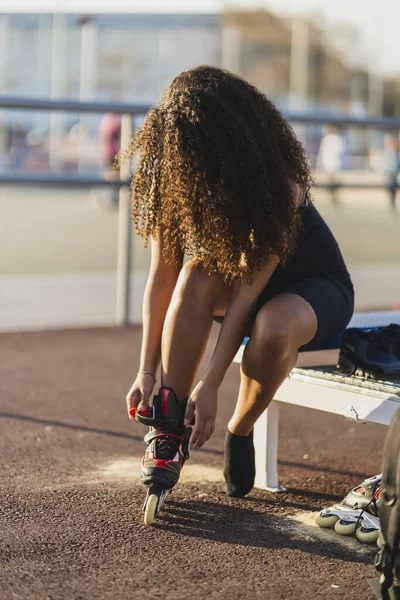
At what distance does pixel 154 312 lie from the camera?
3123 mm

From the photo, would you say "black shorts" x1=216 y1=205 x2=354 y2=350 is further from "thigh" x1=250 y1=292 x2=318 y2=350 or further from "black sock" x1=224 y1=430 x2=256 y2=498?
"black sock" x1=224 y1=430 x2=256 y2=498

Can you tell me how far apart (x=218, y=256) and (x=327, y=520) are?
82 centimetres

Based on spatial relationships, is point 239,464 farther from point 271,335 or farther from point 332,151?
point 332,151

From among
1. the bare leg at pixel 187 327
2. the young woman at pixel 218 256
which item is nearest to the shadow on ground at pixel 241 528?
the young woman at pixel 218 256

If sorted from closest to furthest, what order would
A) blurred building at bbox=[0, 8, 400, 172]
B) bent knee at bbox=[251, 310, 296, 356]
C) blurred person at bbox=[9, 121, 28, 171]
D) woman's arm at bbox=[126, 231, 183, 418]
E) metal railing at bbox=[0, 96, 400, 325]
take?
bent knee at bbox=[251, 310, 296, 356] → woman's arm at bbox=[126, 231, 183, 418] → metal railing at bbox=[0, 96, 400, 325] → blurred person at bbox=[9, 121, 28, 171] → blurred building at bbox=[0, 8, 400, 172]

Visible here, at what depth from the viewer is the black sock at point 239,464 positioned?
10.3ft

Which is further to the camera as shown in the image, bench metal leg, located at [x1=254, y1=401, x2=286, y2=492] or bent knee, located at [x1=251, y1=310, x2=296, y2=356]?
bench metal leg, located at [x1=254, y1=401, x2=286, y2=492]

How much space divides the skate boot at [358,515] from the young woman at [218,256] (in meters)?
0.31

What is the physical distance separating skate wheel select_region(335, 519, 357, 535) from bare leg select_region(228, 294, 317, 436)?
0.39 metres

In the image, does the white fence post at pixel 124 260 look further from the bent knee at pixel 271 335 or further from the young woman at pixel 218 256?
the bent knee at pixel 271 335

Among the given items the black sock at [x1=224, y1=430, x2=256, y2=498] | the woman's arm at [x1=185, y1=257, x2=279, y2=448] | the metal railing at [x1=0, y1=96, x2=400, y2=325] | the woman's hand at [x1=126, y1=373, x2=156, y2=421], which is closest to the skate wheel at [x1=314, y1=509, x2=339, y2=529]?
the black sock at [x1=224, y1=430, x2=256, y2=498]

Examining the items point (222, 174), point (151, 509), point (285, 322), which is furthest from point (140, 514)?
point (222, 174)

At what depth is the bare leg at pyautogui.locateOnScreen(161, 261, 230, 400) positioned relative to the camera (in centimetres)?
299

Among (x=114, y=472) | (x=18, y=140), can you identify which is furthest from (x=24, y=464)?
(x=18, y=140)
